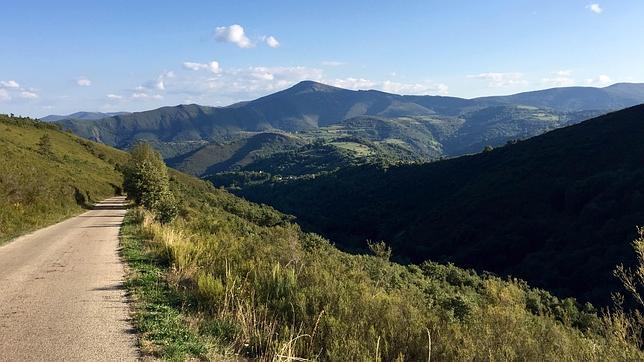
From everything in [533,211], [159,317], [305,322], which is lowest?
[533,211]

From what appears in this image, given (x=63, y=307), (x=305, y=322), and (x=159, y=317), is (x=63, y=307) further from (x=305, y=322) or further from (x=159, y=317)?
(x=305, y=322)

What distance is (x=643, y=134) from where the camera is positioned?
8169 cm

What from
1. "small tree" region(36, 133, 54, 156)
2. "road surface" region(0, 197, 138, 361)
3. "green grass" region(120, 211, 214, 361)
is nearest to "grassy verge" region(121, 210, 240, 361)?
"green grass" region(120, 211, 214, 361)

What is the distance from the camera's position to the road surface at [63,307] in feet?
18.0

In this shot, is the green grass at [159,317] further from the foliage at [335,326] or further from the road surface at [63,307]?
the road surface at [63,307]

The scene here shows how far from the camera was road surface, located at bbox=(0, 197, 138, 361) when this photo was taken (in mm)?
5492

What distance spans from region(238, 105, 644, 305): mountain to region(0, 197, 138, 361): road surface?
152ft

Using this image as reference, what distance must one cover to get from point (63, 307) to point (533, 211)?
78.6m

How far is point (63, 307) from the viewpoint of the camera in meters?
7.26

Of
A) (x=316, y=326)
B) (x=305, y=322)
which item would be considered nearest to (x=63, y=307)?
(x=305, y=322)

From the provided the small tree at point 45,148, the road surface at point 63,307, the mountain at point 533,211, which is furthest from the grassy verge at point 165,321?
the small tree at point 45,148

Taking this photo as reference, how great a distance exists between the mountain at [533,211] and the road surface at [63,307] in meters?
46.4

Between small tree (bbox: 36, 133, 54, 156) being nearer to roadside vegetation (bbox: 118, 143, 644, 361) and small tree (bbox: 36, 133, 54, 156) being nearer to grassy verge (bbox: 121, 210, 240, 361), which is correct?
grassy verge (bbox: 121, 210, 240, 361)

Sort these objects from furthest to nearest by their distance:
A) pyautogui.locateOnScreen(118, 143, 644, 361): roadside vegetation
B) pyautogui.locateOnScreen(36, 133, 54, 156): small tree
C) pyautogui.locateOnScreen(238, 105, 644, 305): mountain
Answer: pyautogui.locateOnScreen(36, 133, 54, 156): small tree, pyautogui.locateOnScreen(238, 105, 644, 305): mountain, pyautogui.locateOnScreen(118, 143, 644, 361): roadside vegetation
